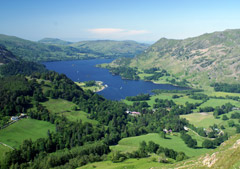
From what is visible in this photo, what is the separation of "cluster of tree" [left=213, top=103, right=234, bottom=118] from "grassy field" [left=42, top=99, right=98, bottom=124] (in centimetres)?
9932

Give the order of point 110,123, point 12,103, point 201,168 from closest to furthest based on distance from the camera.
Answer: point 201,168
point 12,103
point 110,123

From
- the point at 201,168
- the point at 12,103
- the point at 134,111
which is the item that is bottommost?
the point at 134,111

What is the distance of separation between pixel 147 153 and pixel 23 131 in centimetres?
6713

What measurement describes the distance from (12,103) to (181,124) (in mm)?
115388

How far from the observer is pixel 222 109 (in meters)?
179

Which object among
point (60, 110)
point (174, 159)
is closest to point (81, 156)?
point (174, 159)

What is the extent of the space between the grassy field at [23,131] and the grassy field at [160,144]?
138 ft

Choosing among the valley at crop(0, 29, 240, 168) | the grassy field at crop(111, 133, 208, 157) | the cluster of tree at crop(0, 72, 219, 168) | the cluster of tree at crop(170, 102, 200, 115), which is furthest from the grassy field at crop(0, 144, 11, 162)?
the cluster of tree at crop(170, 102, 200, 115)

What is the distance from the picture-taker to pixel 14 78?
17638 centimetres

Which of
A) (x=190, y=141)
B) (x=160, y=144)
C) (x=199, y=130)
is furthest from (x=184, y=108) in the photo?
(x=160, y=144)

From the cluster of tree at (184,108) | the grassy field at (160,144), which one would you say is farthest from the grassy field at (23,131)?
the cluster of tree at (184,108)

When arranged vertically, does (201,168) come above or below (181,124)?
above

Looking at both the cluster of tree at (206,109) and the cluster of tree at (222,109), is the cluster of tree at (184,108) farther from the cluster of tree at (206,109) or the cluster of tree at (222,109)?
the cluster of tree at (222,109)

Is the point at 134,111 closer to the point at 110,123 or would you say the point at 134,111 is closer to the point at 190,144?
the point at 110,123
